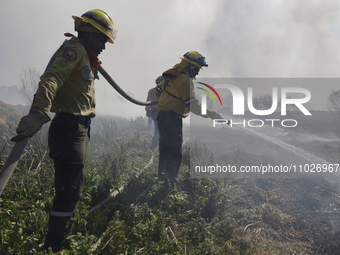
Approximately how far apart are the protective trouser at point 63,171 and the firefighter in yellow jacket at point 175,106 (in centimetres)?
235

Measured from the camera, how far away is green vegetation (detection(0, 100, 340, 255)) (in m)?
2.42

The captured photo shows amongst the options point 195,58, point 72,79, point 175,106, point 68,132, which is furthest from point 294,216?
point 72,79

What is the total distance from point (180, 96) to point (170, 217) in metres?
2.44

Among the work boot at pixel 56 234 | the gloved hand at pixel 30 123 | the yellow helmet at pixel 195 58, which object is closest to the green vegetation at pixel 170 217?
the work boot at pixel 56 234

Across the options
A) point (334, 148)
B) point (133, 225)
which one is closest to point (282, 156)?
point (334, 148)

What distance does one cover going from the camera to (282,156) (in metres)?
8.09

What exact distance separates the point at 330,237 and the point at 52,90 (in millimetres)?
4382

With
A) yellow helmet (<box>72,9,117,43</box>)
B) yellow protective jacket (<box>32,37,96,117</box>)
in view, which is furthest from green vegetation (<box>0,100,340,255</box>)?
yellow helmet (<box>72,9,117,43</box>)

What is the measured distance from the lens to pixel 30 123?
175 centimetres

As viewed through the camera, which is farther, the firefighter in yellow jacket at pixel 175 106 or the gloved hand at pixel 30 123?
the firefighter in yellow jacket at pixel 175 106

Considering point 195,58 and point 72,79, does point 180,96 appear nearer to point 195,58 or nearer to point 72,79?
point 195,58

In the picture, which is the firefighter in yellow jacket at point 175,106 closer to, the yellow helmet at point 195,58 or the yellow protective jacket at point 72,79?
the yellow helmet at point 195,58

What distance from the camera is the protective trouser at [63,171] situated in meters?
2.17

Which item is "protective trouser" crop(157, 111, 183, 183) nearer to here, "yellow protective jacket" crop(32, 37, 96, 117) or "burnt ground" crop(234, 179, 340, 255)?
"burnt ground" crop(234, 179, 340, 255)
